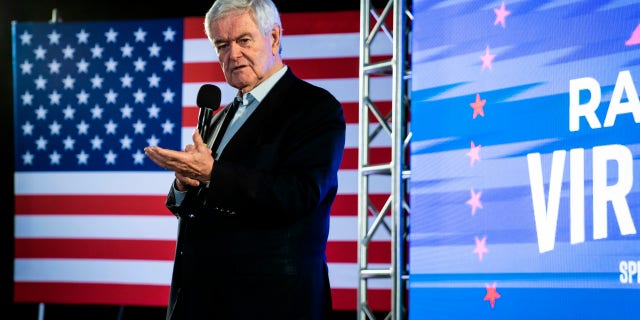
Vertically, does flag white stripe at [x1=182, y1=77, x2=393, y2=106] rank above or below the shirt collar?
above

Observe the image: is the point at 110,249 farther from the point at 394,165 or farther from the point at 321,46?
the point at 394,165

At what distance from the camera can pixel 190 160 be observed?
1389 mm

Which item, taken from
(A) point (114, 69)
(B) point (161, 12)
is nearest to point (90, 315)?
(A) point (114, 69)

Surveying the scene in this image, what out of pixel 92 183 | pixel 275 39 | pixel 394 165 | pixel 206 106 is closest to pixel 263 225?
pixel 206 106

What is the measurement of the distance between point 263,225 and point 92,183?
3.63 m

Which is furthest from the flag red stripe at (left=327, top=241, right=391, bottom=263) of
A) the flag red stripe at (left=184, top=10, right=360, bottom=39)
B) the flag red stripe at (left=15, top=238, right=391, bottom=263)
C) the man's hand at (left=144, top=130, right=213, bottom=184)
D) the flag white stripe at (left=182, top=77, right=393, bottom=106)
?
the man's hand at (left=144, top=130, right=213, bottom=184)

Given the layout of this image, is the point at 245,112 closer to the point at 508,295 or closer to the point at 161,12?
the point at 508,295

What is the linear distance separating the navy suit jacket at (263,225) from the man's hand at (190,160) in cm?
2

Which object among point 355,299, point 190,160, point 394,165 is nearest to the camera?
point 190,160

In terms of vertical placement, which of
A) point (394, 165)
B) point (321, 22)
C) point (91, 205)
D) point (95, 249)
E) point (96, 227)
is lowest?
point (95, 249)

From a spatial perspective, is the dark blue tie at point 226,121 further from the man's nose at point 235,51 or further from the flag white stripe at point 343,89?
the flag white stripe at point 343,89

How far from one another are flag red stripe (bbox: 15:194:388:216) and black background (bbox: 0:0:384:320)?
0.63ft

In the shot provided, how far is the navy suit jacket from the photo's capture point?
143 centimetres

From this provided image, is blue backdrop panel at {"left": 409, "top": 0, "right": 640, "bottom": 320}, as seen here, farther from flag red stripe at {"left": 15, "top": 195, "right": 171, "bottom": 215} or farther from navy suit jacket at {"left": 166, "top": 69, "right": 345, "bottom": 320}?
flag red stripe at {"left": 15, "top": 195, "right": 171, "bottom": 215}
